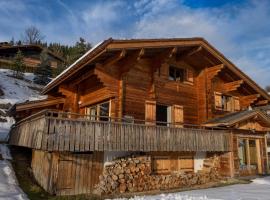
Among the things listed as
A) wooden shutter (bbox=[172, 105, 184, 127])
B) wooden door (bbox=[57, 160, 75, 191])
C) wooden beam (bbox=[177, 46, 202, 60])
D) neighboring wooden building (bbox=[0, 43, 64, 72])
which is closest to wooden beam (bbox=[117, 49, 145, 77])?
wooden shutter (bbox=[172, 105, 184, 127])

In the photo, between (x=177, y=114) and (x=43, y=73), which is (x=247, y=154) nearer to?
(x=177, y=114)

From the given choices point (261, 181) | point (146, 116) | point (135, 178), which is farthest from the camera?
point (261, 181)

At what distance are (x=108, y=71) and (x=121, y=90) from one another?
1.27 meters

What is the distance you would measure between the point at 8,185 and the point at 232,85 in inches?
667

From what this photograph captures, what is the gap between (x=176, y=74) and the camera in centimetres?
1973

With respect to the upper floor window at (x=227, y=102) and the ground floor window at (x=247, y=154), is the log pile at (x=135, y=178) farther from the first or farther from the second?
the upper floor window at (x=227, y=102)

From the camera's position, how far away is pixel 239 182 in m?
17.0

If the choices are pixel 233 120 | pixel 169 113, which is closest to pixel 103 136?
pixel 169 113

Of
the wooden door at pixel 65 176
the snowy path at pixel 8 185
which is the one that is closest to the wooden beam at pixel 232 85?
the wooden door at pixel 65 176

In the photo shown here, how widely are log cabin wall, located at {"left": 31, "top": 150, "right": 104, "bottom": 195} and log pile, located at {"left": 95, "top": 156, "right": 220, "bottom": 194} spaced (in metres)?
0.46

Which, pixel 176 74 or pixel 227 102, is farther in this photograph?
pixel 227 102

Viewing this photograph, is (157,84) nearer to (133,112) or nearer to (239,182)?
(133,112)

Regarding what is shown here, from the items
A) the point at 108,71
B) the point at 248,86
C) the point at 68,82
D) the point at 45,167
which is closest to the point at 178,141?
the point at 108,71

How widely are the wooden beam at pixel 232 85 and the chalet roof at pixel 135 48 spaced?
416mm
